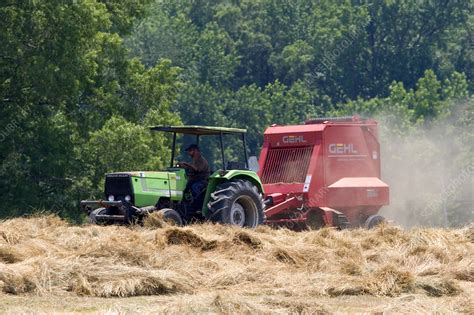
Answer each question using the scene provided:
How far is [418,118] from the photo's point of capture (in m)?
67.9

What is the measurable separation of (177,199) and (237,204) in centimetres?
115

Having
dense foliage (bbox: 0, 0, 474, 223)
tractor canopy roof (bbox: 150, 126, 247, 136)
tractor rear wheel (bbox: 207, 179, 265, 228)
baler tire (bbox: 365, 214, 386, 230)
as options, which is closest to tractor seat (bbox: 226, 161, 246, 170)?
tractor rear wheel (bbox: 207, 179, 265, 228)

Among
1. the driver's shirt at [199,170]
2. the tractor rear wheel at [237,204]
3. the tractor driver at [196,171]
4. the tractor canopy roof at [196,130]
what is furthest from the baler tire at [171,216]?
the tractor canopy roof at [196,130]

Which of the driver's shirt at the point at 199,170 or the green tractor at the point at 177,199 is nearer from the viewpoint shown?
the green tractor at the point at 177,199

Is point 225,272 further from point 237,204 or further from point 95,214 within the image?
point 237,204

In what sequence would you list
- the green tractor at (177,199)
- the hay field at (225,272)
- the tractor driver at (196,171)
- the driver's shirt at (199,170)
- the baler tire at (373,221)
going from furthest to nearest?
the baler tire at (373,221) < the driver's shirt at (199,170) < the tractor driver at (196,171) < the green tractor at (177,199) < the hay field at (225,272)

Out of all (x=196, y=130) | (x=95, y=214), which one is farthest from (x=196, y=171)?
(x=95, y=214)

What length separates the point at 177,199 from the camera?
20.5 metres

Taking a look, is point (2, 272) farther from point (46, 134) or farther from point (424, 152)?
point (424, 152)

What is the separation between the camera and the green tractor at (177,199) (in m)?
19.9

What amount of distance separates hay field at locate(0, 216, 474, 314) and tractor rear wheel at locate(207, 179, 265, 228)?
2583 millimetres

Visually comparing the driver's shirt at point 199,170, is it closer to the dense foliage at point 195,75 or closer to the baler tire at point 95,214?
the baler tire at point 95,214

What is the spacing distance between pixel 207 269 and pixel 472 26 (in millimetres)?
71261

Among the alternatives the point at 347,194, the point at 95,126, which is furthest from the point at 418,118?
the point at 347,194
